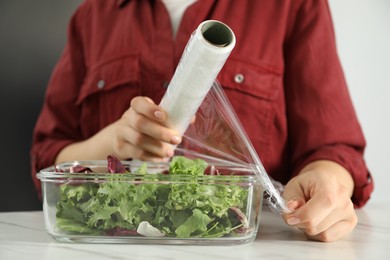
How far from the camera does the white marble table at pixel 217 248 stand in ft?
2.17

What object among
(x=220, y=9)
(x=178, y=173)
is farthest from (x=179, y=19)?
(x=178, y=173)

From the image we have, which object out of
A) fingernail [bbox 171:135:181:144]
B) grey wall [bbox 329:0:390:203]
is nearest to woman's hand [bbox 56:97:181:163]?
fingernail [bbox 171:135:181:144]

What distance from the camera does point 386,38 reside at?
1569mm

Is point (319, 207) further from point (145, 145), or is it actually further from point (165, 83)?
point (165, 83)

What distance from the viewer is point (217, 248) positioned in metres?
0.69

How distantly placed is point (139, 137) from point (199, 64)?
243 mm

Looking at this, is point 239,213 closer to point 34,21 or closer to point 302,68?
point 302,68

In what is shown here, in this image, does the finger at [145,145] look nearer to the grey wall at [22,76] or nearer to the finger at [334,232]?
the finger at [334,232]

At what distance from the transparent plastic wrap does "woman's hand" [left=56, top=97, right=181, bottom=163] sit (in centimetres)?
2

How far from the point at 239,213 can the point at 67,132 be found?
0.69 metres

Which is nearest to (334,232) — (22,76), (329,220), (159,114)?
(329,220)

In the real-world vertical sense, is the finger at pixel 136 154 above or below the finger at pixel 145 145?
below

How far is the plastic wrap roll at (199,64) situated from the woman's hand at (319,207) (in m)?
0.16

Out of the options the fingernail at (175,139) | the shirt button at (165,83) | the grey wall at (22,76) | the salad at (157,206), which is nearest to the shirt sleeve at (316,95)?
the shirt button at (165,83)
